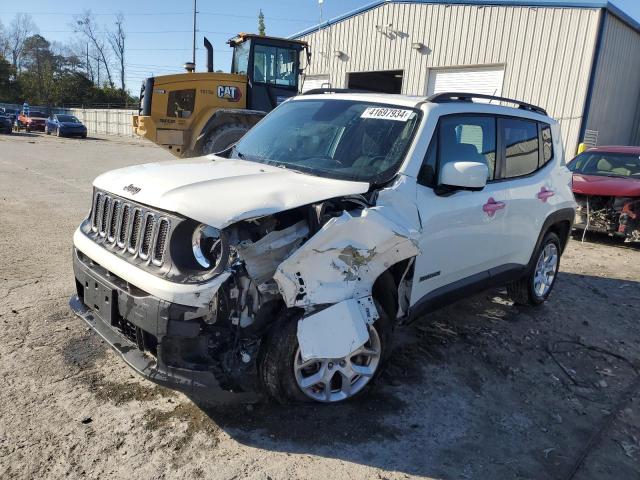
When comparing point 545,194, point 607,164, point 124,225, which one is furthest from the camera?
point 607,164

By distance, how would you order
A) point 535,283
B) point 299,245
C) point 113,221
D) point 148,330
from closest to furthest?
point 148,330 < point 299,245 < point 113,221 < point 535,283

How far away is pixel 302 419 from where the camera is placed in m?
3.20

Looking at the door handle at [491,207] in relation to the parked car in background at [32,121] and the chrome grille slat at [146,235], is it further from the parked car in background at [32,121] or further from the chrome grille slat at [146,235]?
the parked car in background at [32,121]

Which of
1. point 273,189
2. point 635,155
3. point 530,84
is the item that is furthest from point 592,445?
point 530,84

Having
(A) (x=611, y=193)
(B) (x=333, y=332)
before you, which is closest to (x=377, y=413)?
(B) (x=333, y=332)

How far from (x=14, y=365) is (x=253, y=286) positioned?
2.02m

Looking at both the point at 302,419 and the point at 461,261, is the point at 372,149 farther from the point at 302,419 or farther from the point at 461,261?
the point at 302,419

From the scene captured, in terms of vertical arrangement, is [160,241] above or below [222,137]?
below

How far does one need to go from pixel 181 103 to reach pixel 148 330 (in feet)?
33.3

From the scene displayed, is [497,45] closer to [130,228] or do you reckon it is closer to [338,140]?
[338,140]

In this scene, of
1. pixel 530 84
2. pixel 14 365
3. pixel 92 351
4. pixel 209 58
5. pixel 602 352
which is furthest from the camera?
pixel 530 84

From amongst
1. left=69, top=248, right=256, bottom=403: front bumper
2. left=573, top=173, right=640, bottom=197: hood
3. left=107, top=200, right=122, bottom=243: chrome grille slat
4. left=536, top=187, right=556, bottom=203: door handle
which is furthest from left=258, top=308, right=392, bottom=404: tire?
left=573, top=173, right=640, bottom=197: hood

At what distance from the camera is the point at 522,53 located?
14.9 metres

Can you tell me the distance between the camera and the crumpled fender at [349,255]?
9.41 feet
